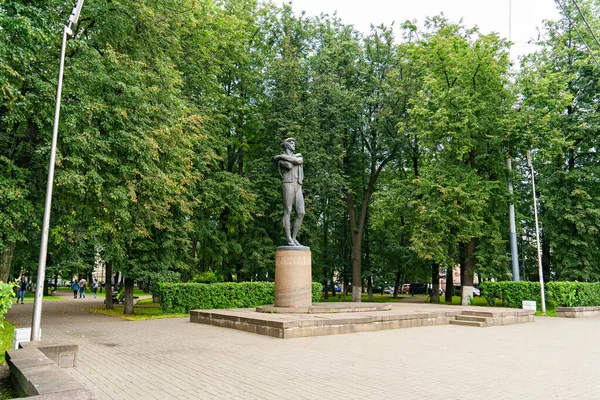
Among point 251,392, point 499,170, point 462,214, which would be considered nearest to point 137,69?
point 251,392

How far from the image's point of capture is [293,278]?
1516 centimetres

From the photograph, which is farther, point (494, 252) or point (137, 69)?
point (494, 252)

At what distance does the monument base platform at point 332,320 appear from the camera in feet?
39.5

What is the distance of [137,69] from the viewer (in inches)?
587

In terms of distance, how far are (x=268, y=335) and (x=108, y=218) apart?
7.28 m

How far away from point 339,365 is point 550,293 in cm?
1748

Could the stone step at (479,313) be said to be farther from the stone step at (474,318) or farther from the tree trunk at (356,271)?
the tree trunk at (356,271)

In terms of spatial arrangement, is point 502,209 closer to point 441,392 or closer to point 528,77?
point 528,77

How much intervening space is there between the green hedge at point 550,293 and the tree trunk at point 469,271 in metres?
1.54

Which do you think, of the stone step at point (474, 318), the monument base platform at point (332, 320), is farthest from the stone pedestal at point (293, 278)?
the stone step at point (474, 318)

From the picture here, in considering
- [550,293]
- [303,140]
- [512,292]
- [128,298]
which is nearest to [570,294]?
[550,293]

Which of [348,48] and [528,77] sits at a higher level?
[348,48]

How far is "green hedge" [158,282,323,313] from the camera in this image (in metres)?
20.0

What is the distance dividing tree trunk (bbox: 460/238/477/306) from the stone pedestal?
12917 millimetres
